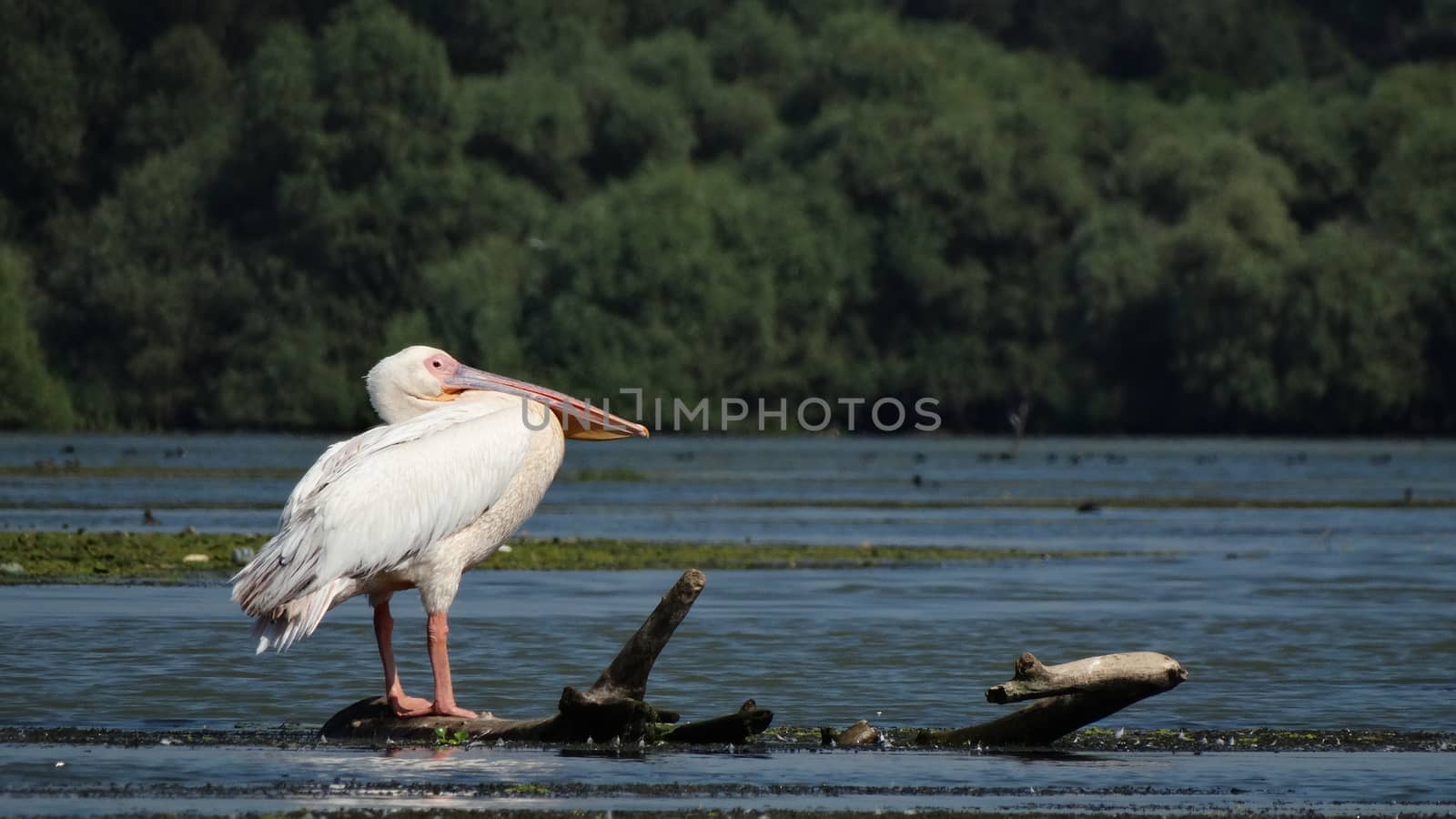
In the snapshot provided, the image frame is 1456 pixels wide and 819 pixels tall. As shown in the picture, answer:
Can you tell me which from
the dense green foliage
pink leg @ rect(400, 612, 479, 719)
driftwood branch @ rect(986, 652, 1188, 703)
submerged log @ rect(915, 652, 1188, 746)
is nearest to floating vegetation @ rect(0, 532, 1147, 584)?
pink leg @ rect(400, 612, 479, 719)

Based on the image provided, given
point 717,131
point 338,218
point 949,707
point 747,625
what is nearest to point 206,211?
point 338,218

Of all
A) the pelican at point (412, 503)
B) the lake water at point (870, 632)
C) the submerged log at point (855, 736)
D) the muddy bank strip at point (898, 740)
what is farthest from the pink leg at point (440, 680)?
Answer: the submerged log at point (855, 736)

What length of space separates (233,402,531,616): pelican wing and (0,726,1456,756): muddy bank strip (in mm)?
757

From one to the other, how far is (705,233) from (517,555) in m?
42.8

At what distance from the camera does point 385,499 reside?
10.9 metres

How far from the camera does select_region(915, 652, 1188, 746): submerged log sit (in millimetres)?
10266

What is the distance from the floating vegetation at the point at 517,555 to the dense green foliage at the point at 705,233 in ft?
122

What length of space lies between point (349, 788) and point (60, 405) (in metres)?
58.1

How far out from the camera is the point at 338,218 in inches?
2675

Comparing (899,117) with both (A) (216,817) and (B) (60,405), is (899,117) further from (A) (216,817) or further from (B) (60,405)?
(A) (216,817)

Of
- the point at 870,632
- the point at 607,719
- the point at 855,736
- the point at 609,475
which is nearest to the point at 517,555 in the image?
the point at 870,632

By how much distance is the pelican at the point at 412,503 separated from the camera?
10766 millimetres

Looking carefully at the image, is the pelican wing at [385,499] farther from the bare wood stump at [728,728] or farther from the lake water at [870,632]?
the bare wood stump at [728,728]

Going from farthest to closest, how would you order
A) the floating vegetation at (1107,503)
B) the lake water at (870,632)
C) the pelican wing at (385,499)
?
the floating vegetation at (1107,503), the lake water at (870,632), the pelican wing at (385,499)
